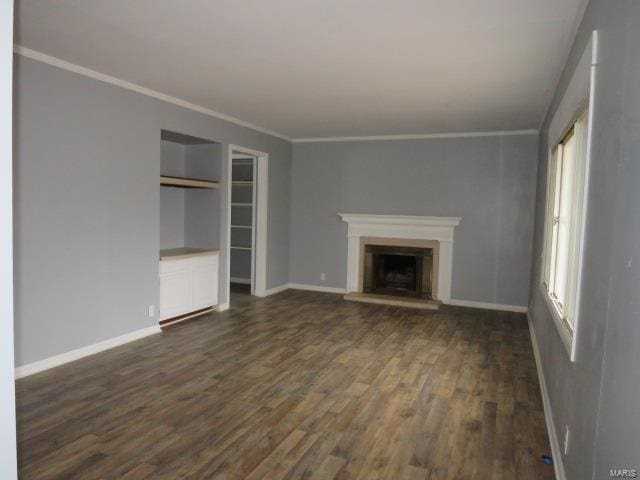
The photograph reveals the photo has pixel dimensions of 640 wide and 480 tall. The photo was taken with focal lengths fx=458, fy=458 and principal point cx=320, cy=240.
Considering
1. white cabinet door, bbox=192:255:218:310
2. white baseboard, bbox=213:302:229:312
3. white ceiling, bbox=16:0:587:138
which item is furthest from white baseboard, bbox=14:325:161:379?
white ceiling, bbox=16:0:587:138

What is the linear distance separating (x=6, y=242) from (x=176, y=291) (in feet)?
13.4

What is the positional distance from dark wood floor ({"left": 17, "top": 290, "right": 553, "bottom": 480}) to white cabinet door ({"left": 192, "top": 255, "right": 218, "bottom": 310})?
50cm

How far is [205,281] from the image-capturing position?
220 inches

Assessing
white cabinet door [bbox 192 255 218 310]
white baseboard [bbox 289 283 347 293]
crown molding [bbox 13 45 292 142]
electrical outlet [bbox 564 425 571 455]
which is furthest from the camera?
white baseboard [bbox 289 283 347 293]

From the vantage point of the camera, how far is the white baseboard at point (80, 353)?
3.55 metres

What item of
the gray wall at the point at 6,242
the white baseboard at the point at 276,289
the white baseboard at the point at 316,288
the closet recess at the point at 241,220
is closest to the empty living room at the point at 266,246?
the gray wall at the point at 6,242

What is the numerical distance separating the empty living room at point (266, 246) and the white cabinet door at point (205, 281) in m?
0.04

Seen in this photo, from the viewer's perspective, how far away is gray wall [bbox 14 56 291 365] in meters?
3.50

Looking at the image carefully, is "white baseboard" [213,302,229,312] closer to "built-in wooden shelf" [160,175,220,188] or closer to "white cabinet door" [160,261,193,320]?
"white cabinet door" [160,261,193,320]

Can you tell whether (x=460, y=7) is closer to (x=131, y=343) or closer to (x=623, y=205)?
(x=623, y=205)

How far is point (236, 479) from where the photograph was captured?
227 centimetres

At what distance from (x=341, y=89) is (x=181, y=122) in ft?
6.06

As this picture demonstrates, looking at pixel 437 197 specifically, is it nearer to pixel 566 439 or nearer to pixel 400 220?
pixel 400 220

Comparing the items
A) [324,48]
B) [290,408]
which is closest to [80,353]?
[290,408]
